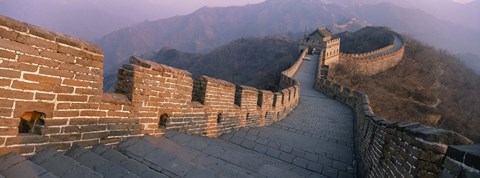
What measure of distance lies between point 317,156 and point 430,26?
209 m

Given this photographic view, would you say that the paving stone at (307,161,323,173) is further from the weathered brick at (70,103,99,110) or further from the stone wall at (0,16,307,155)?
the weathered brick at (70,103,99,110)

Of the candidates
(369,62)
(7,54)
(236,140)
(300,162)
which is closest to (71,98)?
(7,54)

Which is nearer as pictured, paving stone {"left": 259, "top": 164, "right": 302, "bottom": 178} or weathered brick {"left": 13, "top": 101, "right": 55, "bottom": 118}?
weathered brick {"left": 13, "top": 101, "right": 55, "bottom": 118}

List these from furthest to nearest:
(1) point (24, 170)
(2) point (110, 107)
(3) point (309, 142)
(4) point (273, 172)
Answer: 1. (3) point (309, 142)
2. (4) point (273, 172)
3. (2) point (110, 107)
4. (1) point (24, 170)

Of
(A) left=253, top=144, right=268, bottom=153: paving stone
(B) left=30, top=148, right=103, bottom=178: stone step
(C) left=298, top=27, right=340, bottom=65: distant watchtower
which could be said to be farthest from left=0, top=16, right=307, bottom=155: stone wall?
(C) left=298, top=27, right=340, bottom=65: distant watchtower

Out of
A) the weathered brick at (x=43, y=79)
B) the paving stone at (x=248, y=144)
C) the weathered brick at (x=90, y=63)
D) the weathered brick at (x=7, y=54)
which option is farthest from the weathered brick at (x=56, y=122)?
the paving stone at (x=248, y=144)

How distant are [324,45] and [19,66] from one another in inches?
1673

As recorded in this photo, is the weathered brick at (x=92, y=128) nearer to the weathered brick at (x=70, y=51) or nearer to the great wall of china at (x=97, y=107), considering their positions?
the great wall of china at (x=97, y=107)

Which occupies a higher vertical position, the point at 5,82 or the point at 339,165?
the point at 5,82

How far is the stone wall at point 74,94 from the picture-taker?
291 cm

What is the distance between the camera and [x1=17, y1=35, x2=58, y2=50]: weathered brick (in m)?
2.91

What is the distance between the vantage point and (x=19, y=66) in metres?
2.92

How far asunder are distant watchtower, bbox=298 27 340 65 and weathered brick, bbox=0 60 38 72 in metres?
39.2

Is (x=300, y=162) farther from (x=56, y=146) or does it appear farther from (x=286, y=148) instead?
(x=56, y=146)
